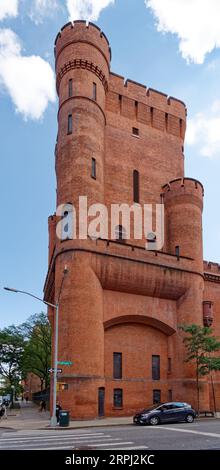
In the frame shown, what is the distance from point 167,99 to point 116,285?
68.6ft

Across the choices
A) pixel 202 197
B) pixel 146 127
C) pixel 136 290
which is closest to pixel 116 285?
pixel 136 290

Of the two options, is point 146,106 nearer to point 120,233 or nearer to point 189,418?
point 120,233

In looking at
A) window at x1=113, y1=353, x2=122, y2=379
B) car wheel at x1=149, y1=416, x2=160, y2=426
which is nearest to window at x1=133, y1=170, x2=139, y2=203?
window at x1=113, y1=353, x2=122, y2=379

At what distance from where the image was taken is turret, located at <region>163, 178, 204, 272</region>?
1581 inches

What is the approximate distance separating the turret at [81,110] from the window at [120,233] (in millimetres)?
3244

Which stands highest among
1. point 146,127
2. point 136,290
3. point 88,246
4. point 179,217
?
point 146,127

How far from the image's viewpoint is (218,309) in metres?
43.5

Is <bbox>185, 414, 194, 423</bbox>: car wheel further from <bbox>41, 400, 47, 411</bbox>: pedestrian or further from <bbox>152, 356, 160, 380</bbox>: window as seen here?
<bbox>41, 400, 47, 411</bbox>: pedestrian

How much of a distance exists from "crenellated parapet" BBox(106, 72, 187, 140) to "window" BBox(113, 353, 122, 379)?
68.6 ft

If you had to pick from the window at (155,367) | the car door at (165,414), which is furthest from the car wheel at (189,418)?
the window at (155,367)

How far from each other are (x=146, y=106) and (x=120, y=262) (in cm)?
1706

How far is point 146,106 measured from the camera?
147ft
